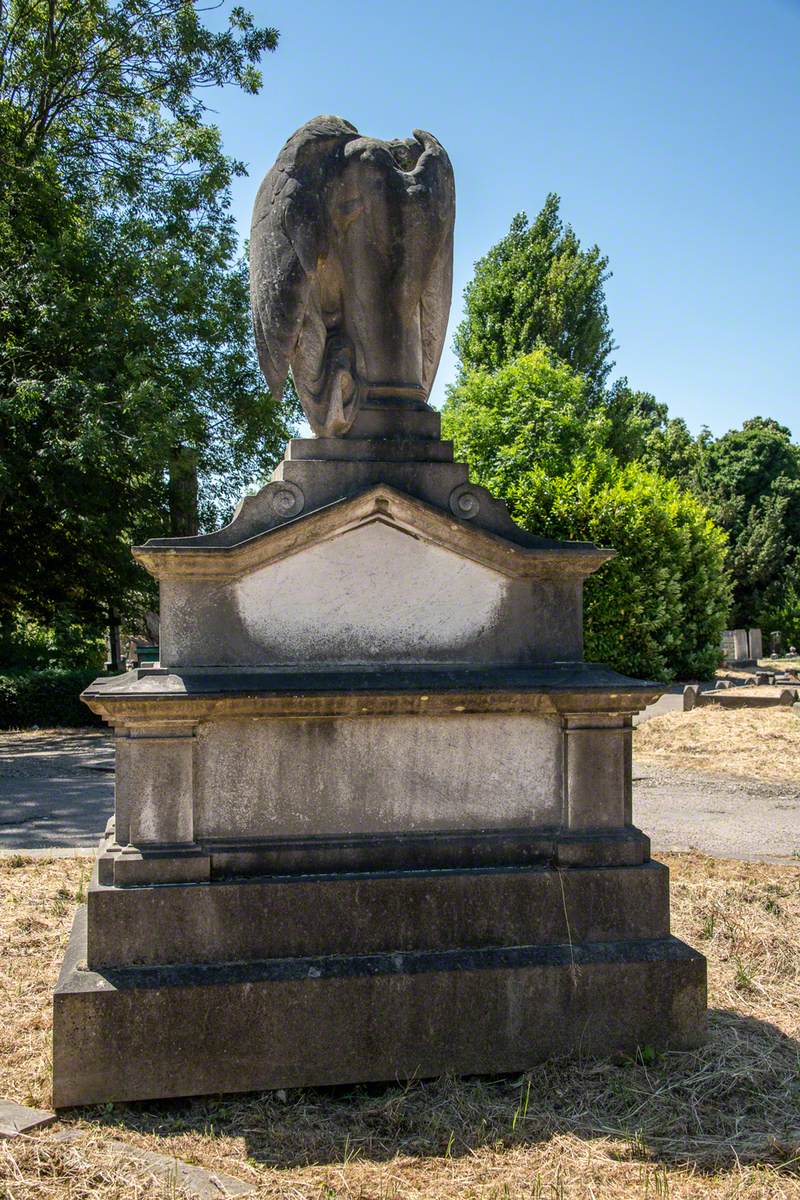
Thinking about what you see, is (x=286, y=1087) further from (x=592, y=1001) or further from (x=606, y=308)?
(x=606, y=308)

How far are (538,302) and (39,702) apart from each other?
21.6 metres

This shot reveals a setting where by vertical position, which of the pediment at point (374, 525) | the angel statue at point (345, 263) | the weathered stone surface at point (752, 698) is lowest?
the weathered stone surface at point (752, 698)

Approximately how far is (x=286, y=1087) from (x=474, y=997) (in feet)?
2.55

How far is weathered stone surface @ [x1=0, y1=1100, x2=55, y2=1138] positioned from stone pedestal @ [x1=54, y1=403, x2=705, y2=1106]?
0.10 meters

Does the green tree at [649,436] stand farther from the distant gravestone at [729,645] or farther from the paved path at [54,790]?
the paved path at [54,790]

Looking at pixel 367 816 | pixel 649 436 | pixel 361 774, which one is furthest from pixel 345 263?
pixel 649 436

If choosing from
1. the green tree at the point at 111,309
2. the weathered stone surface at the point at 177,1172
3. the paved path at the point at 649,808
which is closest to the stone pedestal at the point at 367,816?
the weathered stone surface at the point at 177,1172

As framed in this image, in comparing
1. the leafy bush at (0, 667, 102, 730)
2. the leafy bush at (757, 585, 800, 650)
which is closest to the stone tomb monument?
the leafy bush at (0, 667, 102, 730)

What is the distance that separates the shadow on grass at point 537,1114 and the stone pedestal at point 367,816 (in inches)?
3.7

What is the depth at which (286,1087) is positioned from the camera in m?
3.91

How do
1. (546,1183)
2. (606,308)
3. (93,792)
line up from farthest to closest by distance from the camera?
(606,308), (93,792), (546,1183)

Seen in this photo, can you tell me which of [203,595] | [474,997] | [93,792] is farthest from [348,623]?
[93,792]

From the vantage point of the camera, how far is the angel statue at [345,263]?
4.55 m

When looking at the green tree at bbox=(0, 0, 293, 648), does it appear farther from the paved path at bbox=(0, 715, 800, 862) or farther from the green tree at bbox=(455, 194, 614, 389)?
the green tree at bbox=(455, 194, 614, 389)
